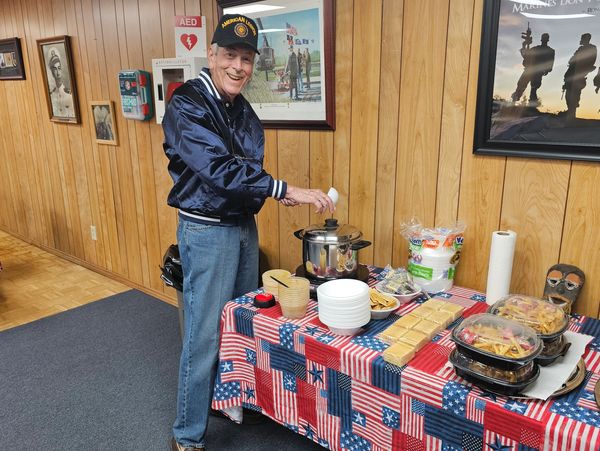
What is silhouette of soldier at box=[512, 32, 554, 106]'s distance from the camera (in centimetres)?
154

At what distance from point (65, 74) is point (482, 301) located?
134 inches

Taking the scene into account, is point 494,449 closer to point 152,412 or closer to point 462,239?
point 462,239

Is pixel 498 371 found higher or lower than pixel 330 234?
lower

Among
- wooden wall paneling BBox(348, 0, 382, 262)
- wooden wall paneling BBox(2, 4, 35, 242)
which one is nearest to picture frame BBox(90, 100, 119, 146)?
wooden wall paneling BBox(2, 4, 35, 242)

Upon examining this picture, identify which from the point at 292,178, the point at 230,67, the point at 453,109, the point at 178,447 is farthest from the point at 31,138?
the point at 453,109

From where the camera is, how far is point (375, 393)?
52.5 inches

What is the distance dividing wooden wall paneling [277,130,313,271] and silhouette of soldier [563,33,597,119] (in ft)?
3.70

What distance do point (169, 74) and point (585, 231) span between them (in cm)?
228

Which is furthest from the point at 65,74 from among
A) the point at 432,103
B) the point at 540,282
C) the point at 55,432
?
the point at 540,282

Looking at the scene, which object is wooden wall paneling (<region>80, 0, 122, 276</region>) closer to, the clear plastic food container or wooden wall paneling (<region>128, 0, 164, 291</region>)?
wooden wall paneling (<region>128, 0, 164, 291</region>)

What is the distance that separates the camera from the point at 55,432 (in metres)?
2.07

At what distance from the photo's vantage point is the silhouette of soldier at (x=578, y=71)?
1.46 meters

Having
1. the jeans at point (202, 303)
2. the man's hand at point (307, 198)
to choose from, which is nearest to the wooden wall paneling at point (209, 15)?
the jeans at point (202, 303)

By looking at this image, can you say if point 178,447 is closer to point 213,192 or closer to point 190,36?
point 213,192
